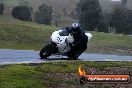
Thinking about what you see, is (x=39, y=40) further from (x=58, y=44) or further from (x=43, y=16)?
(x=43, y=16)

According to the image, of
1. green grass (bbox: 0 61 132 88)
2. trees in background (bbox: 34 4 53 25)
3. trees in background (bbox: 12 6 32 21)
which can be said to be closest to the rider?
green grass (bbox: 0 61 132 88)

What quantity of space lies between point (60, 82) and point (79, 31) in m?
8.75

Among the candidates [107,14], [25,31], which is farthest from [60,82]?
[107,14]

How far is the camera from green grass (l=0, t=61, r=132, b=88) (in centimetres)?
2225

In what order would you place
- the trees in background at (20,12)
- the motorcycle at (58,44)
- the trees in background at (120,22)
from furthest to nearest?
the trees in background at (20,12), the trees in background at (120,22), the motorcycle at (58,44)

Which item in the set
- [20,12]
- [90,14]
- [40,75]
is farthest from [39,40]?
[20,12]

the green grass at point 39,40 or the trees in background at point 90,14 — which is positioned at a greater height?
the green grass at point 39,40

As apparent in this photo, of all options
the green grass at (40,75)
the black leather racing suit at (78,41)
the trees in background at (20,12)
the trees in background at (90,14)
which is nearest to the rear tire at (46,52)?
the black leather racing suit at (78,41)

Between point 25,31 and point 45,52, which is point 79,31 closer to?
point 45,52

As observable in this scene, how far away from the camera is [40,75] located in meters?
24.7

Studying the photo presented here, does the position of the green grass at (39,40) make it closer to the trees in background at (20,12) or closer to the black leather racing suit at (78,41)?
the black leather racing suit at (78,41)

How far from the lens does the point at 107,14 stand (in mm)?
106750

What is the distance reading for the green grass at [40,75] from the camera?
22250mm

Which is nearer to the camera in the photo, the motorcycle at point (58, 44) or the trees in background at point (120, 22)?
the motorcycle at point (58, 44)
